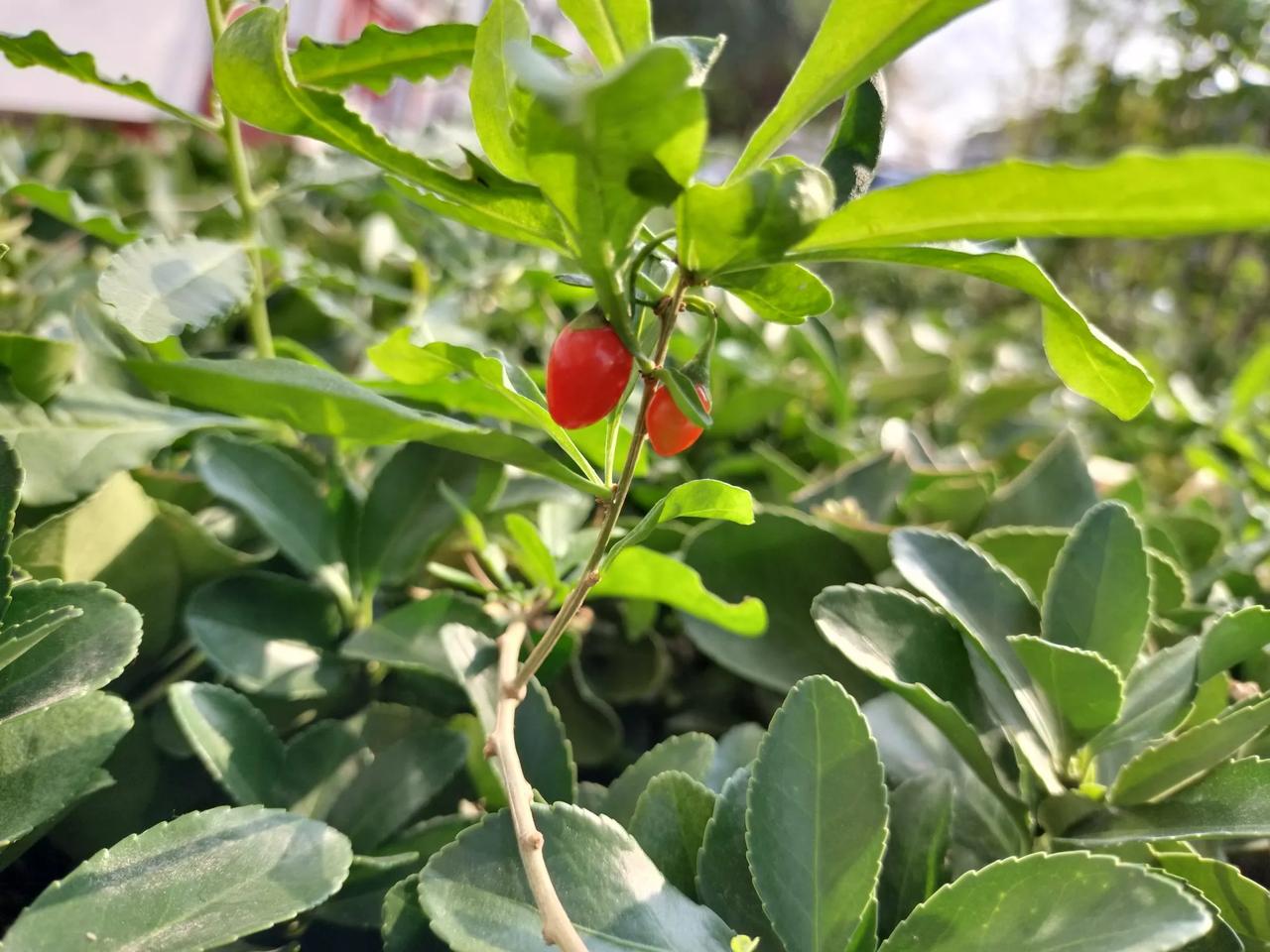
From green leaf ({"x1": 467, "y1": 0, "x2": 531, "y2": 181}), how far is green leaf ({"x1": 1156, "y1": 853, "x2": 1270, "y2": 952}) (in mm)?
390

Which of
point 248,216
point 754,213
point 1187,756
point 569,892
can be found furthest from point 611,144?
point 248,216

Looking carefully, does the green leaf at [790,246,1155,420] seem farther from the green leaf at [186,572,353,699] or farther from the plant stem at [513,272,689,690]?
the green leaf at [186,572,353,699]

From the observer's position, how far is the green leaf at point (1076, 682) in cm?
40

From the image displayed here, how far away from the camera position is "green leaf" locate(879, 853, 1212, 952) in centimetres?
29

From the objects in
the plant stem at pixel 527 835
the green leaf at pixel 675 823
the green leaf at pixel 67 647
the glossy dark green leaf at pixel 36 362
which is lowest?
the green leaf at pixel 675 823

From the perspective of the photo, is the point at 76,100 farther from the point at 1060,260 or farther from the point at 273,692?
the point at 1060,260

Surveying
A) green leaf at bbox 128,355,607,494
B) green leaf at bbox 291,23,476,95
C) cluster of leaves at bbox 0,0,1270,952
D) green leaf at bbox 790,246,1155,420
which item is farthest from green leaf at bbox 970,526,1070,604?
green leaf at bbox 291,23,476,95

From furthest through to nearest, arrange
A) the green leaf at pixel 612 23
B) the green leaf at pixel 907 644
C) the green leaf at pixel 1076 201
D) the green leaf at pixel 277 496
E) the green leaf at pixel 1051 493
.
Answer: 1. the green leaf at pixel 1051 493
2. the green leaf at pixel 277 496
3. the green leaf at pixel 907 644
4. the green leaf at pixel 612 23
5. the green leaf at pixel 1076 201

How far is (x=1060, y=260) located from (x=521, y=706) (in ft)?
8.17

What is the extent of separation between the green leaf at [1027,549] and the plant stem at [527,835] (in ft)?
1.12

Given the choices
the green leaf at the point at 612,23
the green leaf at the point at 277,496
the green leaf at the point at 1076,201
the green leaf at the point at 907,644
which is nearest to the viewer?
the green leaf at the point at 1076,201

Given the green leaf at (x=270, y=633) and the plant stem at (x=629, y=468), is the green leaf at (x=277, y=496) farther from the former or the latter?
the plant stem at (x=629, y=468)

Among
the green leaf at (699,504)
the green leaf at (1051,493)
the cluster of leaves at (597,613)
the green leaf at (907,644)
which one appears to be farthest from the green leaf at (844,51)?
the green leaf at (1051,493)

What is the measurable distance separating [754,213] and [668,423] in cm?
10
